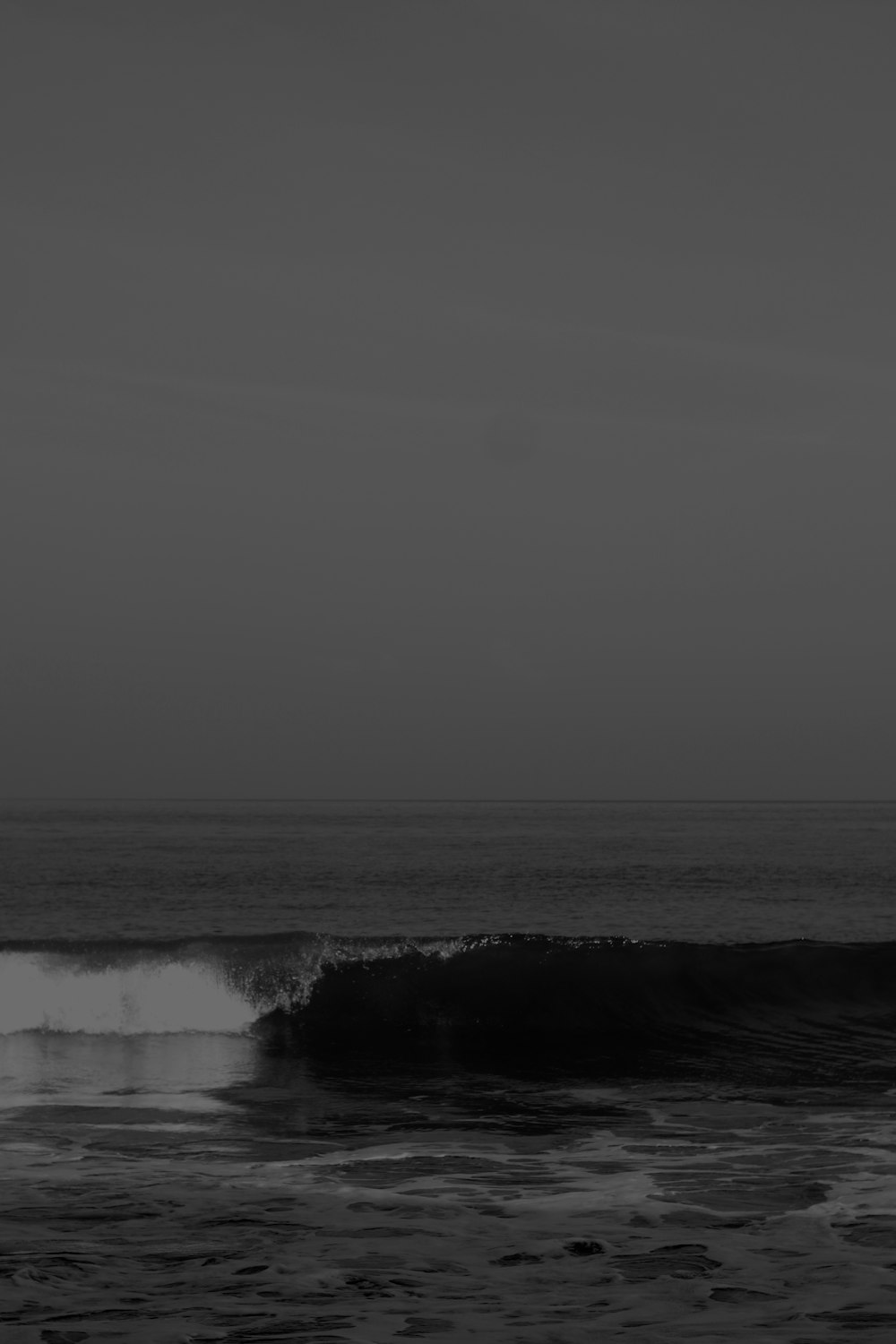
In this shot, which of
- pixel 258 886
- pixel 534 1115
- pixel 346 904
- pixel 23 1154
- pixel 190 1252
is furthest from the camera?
pixel 258 886

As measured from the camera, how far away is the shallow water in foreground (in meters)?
6.63

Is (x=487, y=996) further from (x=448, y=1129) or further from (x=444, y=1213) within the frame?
(x=444, y=1213)

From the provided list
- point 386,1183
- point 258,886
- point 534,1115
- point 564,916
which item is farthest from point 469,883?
point 386,1183

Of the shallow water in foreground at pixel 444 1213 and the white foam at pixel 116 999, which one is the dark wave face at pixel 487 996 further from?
the shallow water in foreground at pixel 444 1213

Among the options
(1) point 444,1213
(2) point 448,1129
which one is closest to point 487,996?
(2) point 448,1129

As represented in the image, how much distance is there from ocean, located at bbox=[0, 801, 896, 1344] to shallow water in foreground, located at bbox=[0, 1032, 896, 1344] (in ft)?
0.10

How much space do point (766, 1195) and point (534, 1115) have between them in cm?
390

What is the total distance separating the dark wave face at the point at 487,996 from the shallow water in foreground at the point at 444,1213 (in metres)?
4.17

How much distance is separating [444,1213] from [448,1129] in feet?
10.7

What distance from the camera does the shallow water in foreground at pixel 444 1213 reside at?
21.7 ft

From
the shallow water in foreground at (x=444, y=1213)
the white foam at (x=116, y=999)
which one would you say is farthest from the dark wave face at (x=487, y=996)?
the shallow water in foreground at (x=444, y=1213)

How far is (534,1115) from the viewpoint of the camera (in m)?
12.7

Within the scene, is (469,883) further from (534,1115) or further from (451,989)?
(534,1115)

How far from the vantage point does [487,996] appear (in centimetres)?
2098
